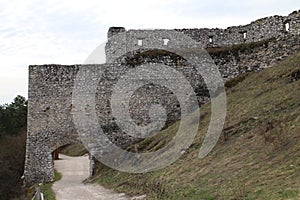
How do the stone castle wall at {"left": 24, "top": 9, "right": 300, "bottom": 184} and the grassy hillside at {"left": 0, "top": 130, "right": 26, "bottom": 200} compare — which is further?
the grassy hillside at {"left": 0, "top": 130, "right": 26, "bottom": 200}

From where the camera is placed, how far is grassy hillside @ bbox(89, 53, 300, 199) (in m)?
10.9

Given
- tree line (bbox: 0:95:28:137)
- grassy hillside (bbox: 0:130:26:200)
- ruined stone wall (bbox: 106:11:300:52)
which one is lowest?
grassy hillside (bbox: 0:130:26:200)

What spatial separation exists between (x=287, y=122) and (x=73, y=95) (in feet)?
48.6

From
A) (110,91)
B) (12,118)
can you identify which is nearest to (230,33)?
(110,91)

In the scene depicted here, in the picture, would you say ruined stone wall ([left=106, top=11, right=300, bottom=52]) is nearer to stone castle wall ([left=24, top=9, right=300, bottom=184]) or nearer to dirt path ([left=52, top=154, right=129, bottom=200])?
stone castle wall ([left=24, top=9, right=300, bottom=184])

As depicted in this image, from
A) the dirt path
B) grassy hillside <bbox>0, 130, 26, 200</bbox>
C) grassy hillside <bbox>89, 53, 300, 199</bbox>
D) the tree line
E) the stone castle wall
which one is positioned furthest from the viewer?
the tree line

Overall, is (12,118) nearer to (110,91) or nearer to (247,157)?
(110,91)

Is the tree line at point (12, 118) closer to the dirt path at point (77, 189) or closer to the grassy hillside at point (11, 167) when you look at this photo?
the grassy hillside at point (11, 167)

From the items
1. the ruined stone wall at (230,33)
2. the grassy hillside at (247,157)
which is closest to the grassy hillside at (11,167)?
the grassy hillside at (247,157)

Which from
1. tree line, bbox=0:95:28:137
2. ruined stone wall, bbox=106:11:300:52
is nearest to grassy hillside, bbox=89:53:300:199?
ruined stone wall, bbox=106:11:300:52

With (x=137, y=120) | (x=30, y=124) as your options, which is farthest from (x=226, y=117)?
(x=30, y=124)

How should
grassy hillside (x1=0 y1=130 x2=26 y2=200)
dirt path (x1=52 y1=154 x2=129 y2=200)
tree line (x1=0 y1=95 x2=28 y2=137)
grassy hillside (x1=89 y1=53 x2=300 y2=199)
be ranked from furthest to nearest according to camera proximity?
tree line (x1=0 y1=95 x2=28 y2=137), grassy hillside (x1=0 y1=130 x2=26 y2=200), dirt path (x1=52 y1=154 x2=129 y2=200), grassy hillside (x1=89 y1=53 x2=300 y2=199)

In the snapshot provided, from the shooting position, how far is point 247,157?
13117 mm

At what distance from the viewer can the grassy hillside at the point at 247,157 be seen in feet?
35.6
